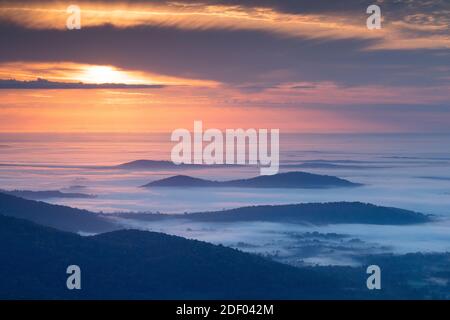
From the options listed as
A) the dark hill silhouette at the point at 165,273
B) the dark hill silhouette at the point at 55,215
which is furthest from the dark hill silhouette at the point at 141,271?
the dark hill silhouette at the point at 55,215

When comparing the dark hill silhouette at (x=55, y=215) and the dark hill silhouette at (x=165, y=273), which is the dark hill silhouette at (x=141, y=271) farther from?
the dark hill silhouette at (x=55, y=215)

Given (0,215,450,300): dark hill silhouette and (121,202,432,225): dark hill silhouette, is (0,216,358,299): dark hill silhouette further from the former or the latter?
(121,202,432,225): dark hill silhouette

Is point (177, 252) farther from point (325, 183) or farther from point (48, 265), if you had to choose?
point (325, 183)

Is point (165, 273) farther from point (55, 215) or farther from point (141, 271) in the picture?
point (55, 215)

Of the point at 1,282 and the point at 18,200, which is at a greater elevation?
the point at 18,200

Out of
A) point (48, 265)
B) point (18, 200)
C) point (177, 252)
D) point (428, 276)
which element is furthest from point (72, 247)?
point (18, 200)

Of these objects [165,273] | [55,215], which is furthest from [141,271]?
[55,215]
